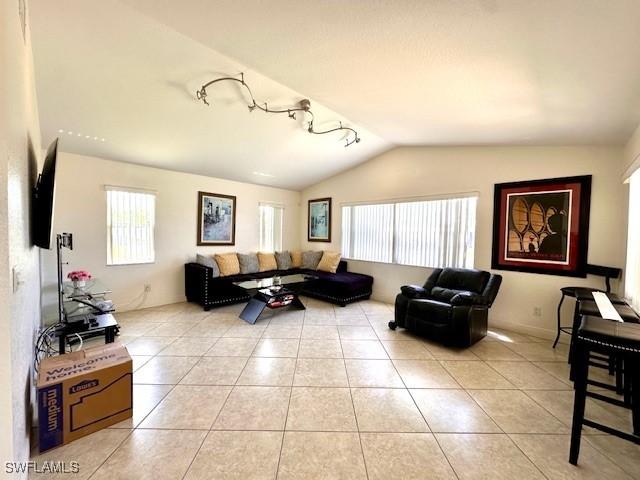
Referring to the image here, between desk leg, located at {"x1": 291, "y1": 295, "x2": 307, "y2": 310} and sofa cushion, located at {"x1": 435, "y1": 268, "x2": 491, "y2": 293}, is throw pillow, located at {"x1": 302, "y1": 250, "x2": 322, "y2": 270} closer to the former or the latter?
desk leg, located at {"x1": 291, "y1": 295, "x2": 307, "y2": 310}

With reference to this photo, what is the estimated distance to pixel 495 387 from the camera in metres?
2.29

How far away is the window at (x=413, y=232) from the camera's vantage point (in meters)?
4.04

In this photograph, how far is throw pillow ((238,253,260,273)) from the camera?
5059mm

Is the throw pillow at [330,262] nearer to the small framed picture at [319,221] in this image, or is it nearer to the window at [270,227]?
the small framed picture at [319,221]

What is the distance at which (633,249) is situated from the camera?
2.48m

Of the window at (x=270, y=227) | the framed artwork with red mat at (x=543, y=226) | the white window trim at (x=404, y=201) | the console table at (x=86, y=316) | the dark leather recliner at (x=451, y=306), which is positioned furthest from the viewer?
the window at (x=270, y=227)

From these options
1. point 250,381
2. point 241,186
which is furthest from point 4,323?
point 241,186

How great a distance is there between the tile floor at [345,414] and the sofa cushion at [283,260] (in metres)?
2.56

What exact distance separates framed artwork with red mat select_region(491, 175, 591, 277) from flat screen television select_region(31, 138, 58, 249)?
468cm

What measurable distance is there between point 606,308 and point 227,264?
15.9 ft

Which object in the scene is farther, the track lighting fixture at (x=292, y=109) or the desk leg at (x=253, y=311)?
the desk leg at (x=253, y=311)

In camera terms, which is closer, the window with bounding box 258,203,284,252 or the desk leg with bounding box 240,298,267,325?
the desk leg with bounding box 240,298,267,325

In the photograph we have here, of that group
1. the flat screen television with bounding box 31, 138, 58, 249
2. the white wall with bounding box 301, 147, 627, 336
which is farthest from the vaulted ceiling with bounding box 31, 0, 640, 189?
the flat screen television with bounding box 31, 138, 58, 249
